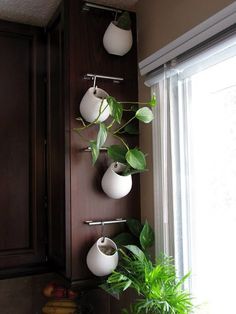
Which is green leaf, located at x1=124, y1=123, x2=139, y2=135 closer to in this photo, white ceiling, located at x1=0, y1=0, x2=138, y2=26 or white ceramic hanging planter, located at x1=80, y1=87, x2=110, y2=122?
white ceramic hanging planter, located at x1=80, y1=87, x2=110, y2=122

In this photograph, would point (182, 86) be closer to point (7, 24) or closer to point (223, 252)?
point (223, 252)

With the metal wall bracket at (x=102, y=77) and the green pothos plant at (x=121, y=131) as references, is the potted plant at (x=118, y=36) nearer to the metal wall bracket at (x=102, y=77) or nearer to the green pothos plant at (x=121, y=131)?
the metal wall bracket at (x=102, y=77)

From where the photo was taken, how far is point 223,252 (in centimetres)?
122

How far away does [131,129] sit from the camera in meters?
1.64

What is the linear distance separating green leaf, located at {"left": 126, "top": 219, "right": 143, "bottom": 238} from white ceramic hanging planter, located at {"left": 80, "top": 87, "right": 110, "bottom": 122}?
493 millimetres

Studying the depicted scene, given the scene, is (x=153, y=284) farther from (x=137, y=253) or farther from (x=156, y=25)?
(x=156, y=25)

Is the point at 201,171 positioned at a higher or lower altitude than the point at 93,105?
lower

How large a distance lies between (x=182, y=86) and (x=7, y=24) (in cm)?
105

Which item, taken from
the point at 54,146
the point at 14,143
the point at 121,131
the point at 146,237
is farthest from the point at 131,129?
the point at 14,143

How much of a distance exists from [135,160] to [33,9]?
992 millimetres

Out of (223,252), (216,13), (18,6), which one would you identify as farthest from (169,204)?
(18,6)

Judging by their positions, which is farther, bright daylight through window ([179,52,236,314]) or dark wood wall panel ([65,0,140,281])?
dark wood wall panel ([65,0,140,281])

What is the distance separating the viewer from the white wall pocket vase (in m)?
1.42

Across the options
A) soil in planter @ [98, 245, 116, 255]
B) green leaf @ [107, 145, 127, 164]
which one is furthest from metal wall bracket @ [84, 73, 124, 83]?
soil in planter @ [98, 245, 116, 255]
